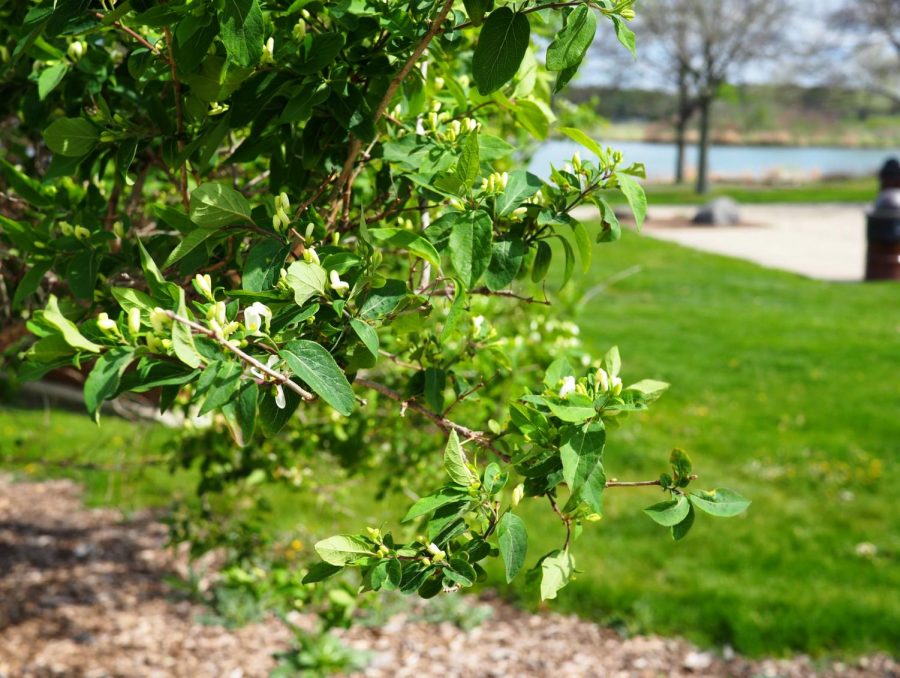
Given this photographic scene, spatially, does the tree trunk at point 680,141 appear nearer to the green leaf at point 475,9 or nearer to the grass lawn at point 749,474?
the grass lawn at point 749,474

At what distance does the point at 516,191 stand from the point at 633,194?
0.19 metres

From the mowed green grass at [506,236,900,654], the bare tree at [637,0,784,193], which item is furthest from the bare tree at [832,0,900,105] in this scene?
the mowed green grass at [506,236,900,654]

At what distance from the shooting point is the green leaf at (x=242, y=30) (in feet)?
4.32

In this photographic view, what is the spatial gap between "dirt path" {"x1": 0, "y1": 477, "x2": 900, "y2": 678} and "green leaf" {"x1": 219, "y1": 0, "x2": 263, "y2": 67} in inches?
131

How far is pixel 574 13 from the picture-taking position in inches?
53.5

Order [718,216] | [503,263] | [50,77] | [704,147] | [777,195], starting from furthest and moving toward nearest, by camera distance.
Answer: [704,147], [777,195], [718,216], [50,77], [503,263]

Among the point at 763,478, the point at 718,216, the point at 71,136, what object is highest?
the point at 71,136

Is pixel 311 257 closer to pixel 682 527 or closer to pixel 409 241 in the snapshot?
pixel 409 241

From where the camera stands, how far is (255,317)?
121 cm

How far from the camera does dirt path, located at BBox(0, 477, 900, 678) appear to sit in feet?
13.5

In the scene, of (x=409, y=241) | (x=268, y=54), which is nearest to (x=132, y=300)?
(x=409, y=241)

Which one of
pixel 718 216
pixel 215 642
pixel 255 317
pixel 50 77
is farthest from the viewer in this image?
pixel 718 216

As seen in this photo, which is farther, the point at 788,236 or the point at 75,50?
the point at 788,236

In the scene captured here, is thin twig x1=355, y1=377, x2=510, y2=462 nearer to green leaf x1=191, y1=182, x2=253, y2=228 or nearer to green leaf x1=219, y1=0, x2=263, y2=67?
green leaf x1=191, y1=182, x2=253, y2=228
